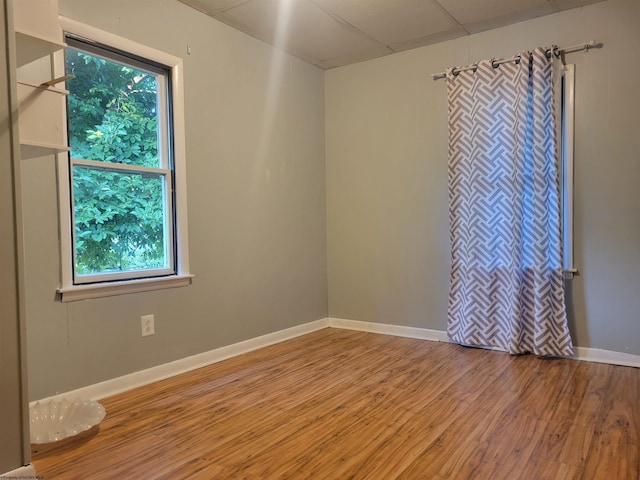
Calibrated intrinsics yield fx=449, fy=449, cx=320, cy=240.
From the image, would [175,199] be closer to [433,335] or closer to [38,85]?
[38,85]

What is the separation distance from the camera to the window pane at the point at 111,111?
237 cm

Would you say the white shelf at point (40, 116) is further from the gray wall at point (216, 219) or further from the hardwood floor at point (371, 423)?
the hardwood floor at point (371, 423)

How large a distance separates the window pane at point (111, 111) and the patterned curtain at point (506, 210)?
2.13m

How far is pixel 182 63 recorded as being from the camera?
283 centimetres

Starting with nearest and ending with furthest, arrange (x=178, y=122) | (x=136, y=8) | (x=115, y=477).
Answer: (x=115, y=477) < (x=136, y=8) < (x=178, y=122)

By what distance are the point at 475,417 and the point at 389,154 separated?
7.39 ft

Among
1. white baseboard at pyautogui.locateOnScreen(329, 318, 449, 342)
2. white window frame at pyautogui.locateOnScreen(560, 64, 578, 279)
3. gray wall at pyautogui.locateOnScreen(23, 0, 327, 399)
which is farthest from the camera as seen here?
white baseboard at pyautogui.locateOnScreen(329, 318, 449, 342)

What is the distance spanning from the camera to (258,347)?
3.38 metres

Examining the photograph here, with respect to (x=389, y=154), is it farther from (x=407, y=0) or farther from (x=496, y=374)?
(x=496, y=374)

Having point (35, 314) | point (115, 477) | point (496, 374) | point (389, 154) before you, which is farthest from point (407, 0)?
point (115, 477)

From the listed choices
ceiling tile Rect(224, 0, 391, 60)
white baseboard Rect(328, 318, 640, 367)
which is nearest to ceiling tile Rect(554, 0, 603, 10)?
ceiling tile Rect(224, 0, 391, 60)

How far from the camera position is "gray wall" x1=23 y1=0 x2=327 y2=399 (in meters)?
2.24

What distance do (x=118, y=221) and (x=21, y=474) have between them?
142 cm

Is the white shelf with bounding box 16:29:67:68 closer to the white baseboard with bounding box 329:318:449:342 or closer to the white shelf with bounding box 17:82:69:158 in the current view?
the white shelf with bounding box 17:82:69:158
